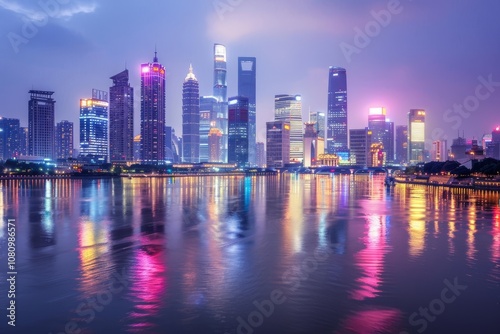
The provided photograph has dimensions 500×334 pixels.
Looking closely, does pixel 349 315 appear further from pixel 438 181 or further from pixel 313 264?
pixel 438 181

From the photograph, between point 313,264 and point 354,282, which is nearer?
point 354,282

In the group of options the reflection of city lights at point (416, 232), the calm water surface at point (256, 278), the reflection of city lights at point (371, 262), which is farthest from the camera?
the reflection of city lights at point (416, 232)

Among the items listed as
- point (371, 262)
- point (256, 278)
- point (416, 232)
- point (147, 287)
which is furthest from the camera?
point (416, 232)

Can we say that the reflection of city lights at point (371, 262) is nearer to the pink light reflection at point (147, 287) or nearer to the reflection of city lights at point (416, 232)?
the reflection of city lights at point (416, 232)

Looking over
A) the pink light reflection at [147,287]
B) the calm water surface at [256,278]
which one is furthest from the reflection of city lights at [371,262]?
the pink light reflection at [147,287]

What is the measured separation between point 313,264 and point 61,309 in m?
10.2

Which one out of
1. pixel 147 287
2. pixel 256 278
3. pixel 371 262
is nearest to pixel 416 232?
pixel 371 262

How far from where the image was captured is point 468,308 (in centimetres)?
1338

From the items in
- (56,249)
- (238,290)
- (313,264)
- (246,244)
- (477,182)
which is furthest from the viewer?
(477,182)

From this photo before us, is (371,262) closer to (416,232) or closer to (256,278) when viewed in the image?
(256,278)

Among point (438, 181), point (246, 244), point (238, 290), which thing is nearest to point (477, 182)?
point (438, 181)

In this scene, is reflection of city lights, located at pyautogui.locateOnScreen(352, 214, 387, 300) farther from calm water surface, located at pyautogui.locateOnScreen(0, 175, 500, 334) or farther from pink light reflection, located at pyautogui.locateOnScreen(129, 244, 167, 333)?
pink light reflection, located at pyautogui.locateOnScreen(129, 244, 167, 333)

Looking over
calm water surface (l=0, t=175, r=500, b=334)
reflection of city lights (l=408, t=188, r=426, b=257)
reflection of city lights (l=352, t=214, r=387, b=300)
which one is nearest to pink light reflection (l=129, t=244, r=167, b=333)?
calm water surface (l=0, t=175, r=500, b=334)

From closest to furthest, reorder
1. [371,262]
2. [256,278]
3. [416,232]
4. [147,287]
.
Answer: [147,287], [256,278], [371,262], [416,232]
